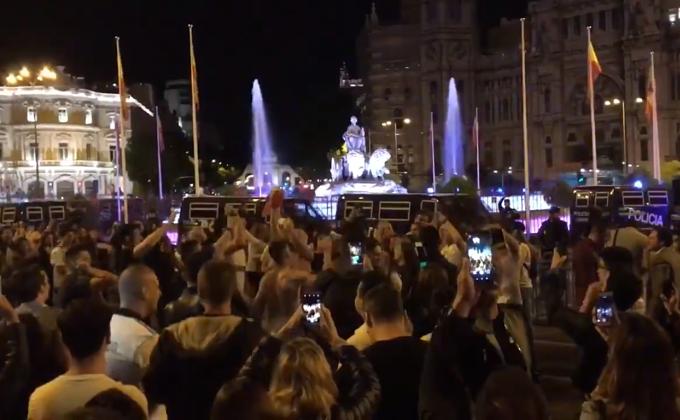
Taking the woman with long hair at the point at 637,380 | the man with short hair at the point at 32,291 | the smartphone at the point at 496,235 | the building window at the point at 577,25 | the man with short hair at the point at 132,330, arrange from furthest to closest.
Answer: the building window at the point at 577,25 < the smartphone at the point at 496,235 < the man with short hair at the point at 32,291 < the man with short hair at the point at 132,330 < the woman with long hair at the point at 637,380

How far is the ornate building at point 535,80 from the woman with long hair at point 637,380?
6687 centimetres

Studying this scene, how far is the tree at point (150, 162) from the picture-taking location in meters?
88.1

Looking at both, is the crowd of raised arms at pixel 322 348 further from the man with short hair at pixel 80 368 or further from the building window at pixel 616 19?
the building window at pixel 616 19

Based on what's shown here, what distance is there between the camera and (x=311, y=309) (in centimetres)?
621

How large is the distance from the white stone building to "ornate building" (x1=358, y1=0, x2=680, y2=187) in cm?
2740

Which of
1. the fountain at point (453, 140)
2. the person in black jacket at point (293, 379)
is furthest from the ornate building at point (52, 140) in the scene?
the person in black jacket at point (293, 379)

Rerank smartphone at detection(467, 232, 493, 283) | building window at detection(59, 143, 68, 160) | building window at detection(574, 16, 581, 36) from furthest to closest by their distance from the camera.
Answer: building window at detection(59, 143, 68, 160), building window at detection(574, 16, 581, 36), smartphone at detection(467, 232, 493, 283)

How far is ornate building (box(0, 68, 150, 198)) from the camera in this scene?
8738 cm

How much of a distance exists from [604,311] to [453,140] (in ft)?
275

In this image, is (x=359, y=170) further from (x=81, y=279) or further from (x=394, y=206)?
(x=81, y=279)

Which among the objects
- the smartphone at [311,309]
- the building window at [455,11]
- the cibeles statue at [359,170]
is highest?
the building window at [455,11]

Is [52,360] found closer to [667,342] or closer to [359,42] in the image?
[667,342]

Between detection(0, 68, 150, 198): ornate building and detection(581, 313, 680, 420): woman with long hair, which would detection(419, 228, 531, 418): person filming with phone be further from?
detection(0, 68, 150, 198): ornate building

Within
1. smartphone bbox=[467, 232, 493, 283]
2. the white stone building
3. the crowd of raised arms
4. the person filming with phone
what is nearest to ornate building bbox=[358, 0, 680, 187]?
the white stone building
